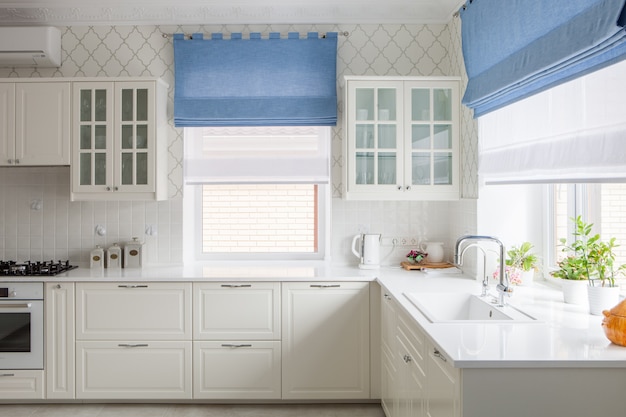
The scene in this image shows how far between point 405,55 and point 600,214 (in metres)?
1.90

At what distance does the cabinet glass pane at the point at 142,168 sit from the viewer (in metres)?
3.79

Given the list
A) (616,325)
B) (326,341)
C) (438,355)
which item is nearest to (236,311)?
(326,341)

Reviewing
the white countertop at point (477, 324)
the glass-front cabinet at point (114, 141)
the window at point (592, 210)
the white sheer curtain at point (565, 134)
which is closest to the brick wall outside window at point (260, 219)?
the white countertop at point (477, 324)

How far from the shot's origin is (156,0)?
394 centimetres

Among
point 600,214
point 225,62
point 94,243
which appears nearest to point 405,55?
point 225,62

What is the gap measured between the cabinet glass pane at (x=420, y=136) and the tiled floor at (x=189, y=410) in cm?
170

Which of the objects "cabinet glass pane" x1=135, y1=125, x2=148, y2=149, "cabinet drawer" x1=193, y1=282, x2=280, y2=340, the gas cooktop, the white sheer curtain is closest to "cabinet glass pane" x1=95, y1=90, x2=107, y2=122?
"cabinet glass pane" x1=135, y1=125, x2=148, y2=149

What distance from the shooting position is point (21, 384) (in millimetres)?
3570

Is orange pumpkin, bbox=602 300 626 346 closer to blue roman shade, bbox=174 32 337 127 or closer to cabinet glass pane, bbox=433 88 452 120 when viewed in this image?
cabinet glass pane, bbox=433 88 452 120

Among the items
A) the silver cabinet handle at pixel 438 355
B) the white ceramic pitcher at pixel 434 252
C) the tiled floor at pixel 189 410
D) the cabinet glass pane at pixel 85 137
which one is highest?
the cabinet glass pane at pixel 85 137

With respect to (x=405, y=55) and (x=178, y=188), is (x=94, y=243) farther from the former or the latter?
(x=405, y=55)

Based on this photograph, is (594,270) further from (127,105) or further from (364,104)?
(127,105)

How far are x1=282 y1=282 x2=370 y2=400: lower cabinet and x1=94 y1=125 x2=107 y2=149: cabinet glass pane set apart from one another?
1.53m

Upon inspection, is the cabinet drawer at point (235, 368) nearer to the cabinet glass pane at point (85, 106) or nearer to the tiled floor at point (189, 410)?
the tiled floor at point (189, 410)
